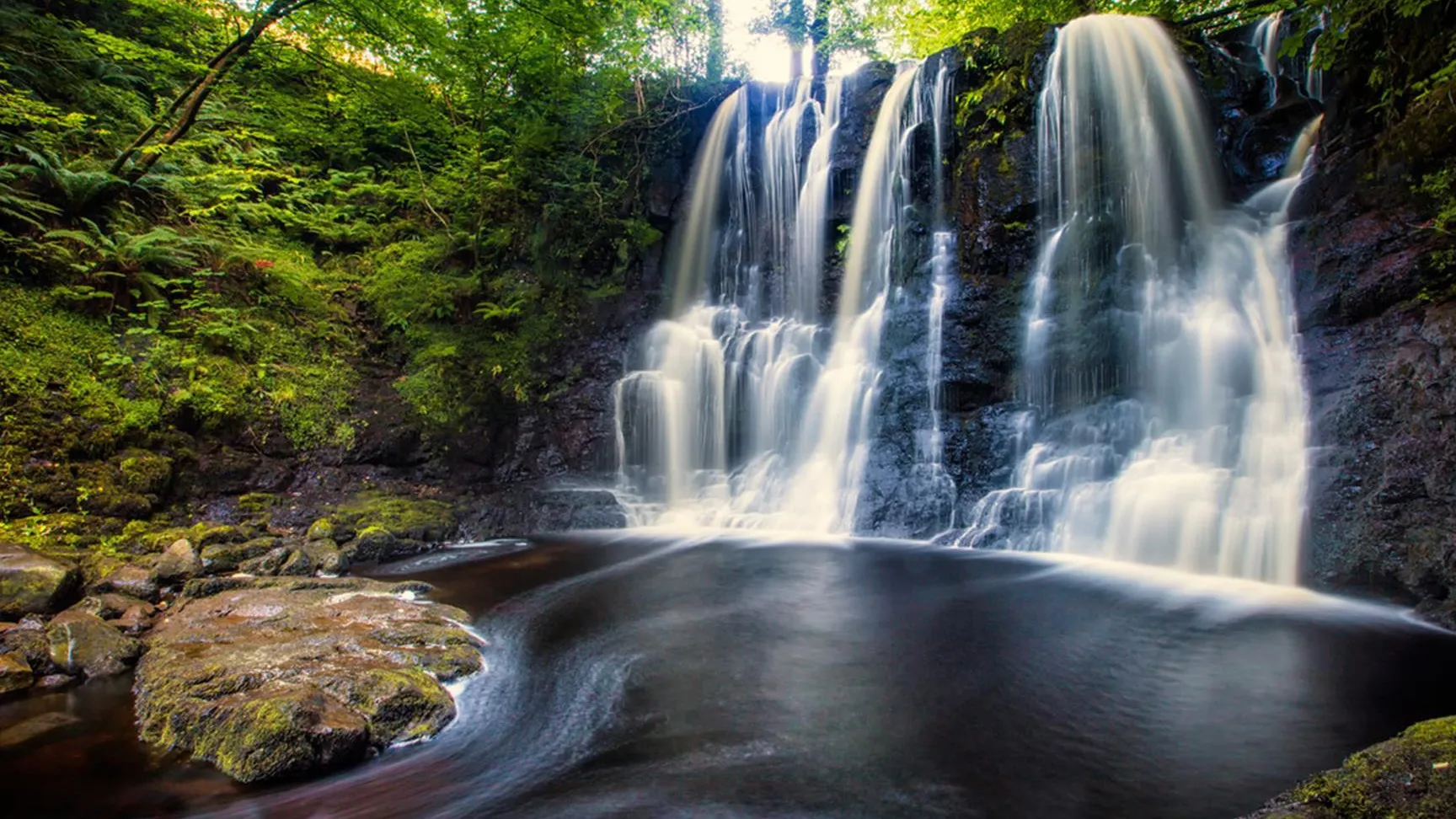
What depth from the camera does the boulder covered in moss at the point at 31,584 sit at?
16.5ft

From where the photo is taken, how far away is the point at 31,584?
16.9ft

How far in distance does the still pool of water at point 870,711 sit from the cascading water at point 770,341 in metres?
4.22

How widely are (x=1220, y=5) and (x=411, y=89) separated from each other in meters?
14.9

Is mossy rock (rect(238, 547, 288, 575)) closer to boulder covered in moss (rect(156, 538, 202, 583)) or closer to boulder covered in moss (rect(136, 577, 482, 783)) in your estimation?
boulder covered in moss (rect(156, 538, 202, 583))

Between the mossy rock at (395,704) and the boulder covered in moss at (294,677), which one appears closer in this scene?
the boulder covered in moss at (294,677)

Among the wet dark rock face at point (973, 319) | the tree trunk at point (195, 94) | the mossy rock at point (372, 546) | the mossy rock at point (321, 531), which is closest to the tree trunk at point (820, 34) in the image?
the wet dark rock face at point (973, 319)

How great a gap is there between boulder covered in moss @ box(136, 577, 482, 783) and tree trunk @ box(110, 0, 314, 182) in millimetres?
7524

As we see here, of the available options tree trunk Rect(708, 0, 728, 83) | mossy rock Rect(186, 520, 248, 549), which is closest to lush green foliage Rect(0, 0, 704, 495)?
tree trunk Rect(708, 0, 728, 83)

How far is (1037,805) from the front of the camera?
3137 mm

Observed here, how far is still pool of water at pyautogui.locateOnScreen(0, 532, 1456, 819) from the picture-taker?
328 cm

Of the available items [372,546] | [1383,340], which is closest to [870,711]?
[1383,340]

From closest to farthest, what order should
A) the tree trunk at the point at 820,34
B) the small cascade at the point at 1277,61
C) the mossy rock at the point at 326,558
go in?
the mossy rock at the point at 326,558
the small cascade at the point at 1277,61
the tree trunk at the point at 820,34

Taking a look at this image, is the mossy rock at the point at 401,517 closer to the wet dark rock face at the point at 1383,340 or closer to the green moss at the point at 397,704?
the green moss at the point at 397,704

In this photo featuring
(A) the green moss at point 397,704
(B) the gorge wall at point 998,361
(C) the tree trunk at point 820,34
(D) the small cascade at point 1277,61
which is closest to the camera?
(A) the green moss at point 397,704
